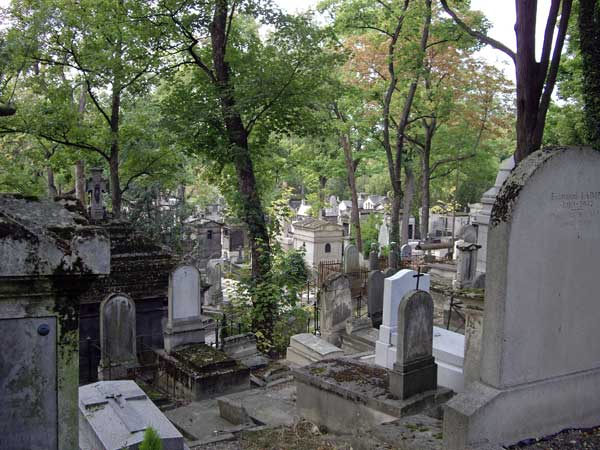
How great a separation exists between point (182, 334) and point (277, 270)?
12.3ft

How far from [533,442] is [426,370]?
1868 millimetres

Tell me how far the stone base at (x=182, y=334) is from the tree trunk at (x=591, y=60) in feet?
27.8

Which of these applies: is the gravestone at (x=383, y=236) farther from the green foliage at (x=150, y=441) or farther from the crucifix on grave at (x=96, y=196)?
the green foliage at (x=150, y=441)

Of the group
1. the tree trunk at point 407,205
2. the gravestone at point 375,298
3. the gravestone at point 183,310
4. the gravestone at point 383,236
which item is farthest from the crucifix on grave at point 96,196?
the gravestone at point 383,236

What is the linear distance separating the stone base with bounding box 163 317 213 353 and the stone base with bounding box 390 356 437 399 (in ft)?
14.8

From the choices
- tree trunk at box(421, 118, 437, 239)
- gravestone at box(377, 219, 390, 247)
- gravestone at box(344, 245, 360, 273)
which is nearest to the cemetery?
gravestone at box(344, 245, 360, 273)

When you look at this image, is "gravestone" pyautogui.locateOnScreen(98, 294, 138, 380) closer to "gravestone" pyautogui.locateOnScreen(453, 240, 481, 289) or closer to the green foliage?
the green foliage

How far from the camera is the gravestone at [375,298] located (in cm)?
1236

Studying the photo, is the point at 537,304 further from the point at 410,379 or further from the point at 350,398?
the point at 350,398

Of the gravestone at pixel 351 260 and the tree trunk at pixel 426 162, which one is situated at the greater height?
the tree trunk at pixel 426 162

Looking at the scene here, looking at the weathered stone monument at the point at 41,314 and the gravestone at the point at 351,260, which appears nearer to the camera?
the weathered stone monument at the point at 41,314

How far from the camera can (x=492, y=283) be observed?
4.50 meters

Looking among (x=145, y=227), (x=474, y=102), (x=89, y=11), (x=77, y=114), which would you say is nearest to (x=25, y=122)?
(x=77, y=114)

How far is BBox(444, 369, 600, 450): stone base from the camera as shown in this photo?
4.40 metres
